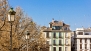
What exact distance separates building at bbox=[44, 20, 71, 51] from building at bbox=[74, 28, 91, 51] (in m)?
5.80

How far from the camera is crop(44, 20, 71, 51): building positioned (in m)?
89.5

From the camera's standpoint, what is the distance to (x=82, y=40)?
95.2 meters

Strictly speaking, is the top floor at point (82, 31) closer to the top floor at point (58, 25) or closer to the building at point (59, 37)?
the top floor at point (58, 25)

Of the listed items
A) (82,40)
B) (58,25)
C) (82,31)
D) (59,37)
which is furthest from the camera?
(82,31)

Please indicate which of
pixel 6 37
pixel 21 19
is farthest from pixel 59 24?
pixel 6 37

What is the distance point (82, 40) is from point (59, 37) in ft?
30.6

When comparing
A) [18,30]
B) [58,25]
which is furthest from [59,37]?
[18,30]

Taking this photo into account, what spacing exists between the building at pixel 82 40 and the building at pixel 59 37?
5.80 m

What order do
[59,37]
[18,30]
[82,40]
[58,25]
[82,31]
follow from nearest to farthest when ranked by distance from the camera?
[18,30] < [59,37] < [58,25] < [82,40] < [82,31]

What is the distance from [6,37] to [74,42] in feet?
222

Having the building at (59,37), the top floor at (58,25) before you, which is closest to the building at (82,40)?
the top floor at (58,25)

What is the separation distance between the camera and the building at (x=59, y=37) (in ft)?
294

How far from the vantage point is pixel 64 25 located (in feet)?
303

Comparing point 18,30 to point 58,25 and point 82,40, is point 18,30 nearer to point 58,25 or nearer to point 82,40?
point 58,25
